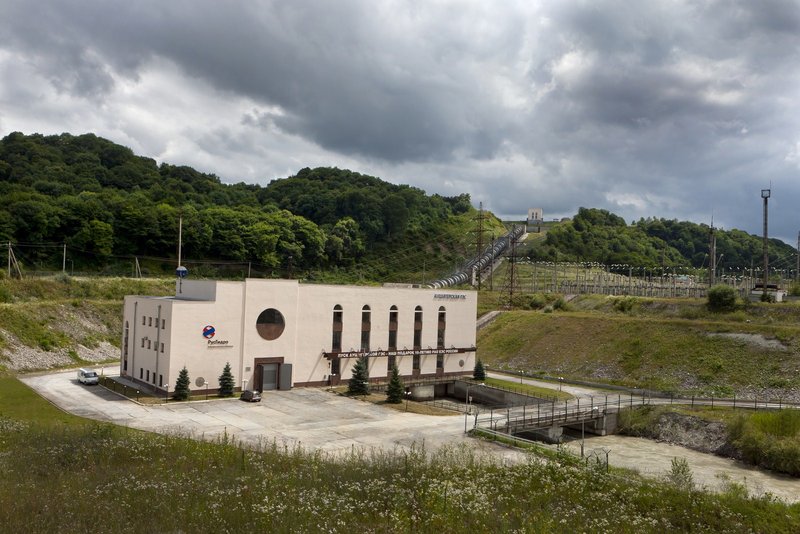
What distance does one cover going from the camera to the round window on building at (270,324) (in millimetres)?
43188

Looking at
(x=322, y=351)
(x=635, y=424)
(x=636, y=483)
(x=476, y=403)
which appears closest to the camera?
(x=636, y=483)

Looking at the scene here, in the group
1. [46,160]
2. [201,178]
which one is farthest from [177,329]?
[201,178]

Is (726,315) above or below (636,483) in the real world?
above

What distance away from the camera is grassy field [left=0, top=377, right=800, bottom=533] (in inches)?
619

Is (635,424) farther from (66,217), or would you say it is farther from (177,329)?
(66,217)

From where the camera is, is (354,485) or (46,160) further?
(46,160)

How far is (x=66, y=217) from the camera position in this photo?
83062mm

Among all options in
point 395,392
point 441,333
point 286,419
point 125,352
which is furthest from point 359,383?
point 125,352

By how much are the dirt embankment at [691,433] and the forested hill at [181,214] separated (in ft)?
124

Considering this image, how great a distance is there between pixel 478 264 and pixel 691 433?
68.7 meters

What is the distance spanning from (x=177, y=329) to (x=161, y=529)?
86.6ft

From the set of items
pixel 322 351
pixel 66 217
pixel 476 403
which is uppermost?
pixel 66 217

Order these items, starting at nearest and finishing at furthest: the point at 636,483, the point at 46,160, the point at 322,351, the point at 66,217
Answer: the point at 636,483
the point at 322,351
the point at 66,217
the point at 46,160

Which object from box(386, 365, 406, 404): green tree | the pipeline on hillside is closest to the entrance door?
box(386, 365, 406, 404): green tree
